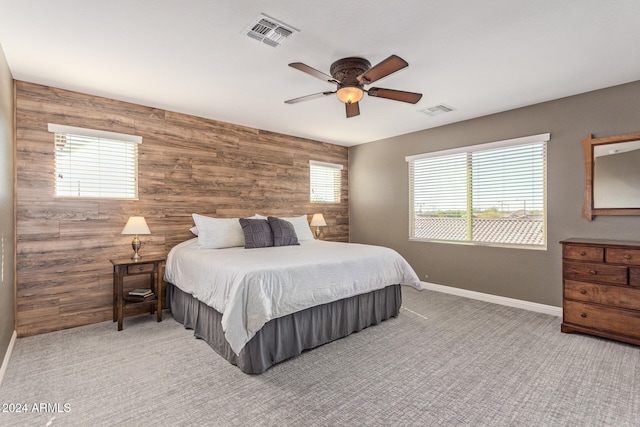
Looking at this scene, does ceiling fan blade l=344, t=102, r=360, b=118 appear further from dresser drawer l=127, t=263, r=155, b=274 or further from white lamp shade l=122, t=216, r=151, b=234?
dresser drawer l=127, t=263, r=155, b=274

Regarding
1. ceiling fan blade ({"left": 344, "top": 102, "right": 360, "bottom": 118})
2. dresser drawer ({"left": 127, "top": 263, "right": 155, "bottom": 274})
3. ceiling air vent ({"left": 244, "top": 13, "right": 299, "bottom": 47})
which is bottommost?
dresser drawer ({"left": 127, "top": 263, "right": 155, "bottom": 274})

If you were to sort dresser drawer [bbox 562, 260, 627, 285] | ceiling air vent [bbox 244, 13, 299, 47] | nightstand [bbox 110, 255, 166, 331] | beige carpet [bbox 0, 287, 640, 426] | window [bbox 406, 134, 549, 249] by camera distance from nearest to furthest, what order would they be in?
beige carpet [bbox 0, 287, 640, 426] → ceiling air vent [bbox 244, 13, 299, 47] → dresser drawer [bbox 562, 260, 627, 285] → nightstand [bbox 110, 255, 166, 331] → window [bbox 406, 134, 549, 249]

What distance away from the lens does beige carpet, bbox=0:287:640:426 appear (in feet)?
6.22

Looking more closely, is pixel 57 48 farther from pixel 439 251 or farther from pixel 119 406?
pixel 439 251

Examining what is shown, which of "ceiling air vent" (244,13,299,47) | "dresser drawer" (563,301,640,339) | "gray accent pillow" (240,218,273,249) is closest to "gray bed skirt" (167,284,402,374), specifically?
"gray accent pillow" (240,218,273,249)

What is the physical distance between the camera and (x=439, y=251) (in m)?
4.89

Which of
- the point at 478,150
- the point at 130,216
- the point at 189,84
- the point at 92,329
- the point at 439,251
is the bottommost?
the point at 92,329

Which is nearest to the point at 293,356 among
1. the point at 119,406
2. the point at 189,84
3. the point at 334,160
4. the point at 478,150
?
the point at 119,406

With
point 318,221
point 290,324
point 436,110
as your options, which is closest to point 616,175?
point 436,110

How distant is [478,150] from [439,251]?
1595 mm

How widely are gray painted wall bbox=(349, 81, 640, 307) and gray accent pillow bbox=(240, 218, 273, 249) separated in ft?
8.03

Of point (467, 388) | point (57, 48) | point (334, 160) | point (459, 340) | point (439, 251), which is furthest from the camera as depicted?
point (334, 160)

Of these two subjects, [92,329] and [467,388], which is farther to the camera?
[92,329]

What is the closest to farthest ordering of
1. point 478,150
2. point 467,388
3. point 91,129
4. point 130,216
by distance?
point 467,388
point 91,129
point 130,216
point 478,150
